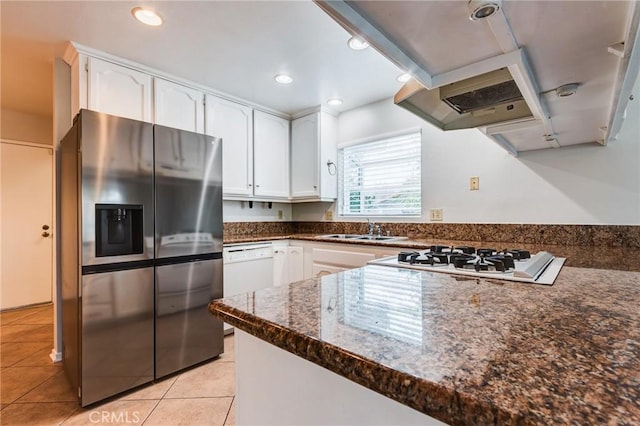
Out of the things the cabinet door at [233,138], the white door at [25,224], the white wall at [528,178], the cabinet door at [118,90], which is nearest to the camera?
the white wall at [528,178]

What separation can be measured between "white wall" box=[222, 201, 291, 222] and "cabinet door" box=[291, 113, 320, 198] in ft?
1.25

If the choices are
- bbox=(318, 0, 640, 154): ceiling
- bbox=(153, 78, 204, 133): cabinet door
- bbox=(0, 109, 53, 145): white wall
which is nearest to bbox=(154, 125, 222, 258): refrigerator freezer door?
bbox=(153, 78, 204, 133): cabinet door

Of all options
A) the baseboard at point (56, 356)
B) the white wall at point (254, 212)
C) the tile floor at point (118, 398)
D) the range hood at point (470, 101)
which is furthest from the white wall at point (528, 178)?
the baseboard at point (56, 356)

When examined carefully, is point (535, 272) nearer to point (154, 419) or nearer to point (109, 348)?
point (154, 419)

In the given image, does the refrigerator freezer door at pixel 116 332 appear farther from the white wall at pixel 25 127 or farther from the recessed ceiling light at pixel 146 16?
the white wall at pixel 25 127

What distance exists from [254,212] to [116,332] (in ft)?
6.43

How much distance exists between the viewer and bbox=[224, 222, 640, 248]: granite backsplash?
6.55 feet

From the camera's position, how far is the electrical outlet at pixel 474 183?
2557 millimetres

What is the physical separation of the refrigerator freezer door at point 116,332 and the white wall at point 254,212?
136 centimetres

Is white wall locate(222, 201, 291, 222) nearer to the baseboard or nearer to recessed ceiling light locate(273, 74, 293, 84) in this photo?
recessed ceiling light locate(273, 74, 293, 84)

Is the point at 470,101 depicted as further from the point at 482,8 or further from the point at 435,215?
the point at 435,215

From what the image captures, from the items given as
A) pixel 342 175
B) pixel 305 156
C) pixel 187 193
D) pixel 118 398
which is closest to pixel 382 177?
pixel 342 175

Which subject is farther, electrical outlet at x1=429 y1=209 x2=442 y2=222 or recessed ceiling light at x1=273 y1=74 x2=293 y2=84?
electrical outlet at x1=429 y1=209 x2=442 y2=222

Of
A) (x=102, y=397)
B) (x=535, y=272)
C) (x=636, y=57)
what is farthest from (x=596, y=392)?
(x=102, y=397)
